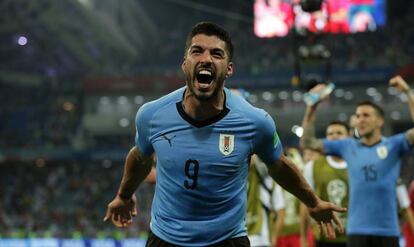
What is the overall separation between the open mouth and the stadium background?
2471 centimetres

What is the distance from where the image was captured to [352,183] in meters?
5.67

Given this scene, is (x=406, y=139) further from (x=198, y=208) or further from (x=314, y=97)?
(x=198, y=208)

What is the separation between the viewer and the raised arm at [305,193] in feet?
10.8

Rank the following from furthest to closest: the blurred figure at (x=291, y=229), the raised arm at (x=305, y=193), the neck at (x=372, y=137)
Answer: the blurred figure at (x=291, y=229) < the neck at (x=372, y=137) < the raised arm at (x=305, y=193)

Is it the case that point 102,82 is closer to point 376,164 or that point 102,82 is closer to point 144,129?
point 376,164

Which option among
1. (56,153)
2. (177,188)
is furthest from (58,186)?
(177,188)

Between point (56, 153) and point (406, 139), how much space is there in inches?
1209

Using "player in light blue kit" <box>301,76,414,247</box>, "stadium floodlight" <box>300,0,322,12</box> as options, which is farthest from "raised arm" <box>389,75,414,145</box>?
"stadium floodlight" <box>300,0,322,12</box>

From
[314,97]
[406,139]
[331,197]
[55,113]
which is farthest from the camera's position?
[55,113]

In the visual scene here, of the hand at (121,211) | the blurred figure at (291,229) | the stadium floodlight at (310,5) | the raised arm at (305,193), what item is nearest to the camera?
the raised arm at (305,193)

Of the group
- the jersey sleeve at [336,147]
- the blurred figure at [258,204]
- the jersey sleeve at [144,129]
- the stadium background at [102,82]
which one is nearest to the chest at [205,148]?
Answer: the jersey sleeve at [144,129]

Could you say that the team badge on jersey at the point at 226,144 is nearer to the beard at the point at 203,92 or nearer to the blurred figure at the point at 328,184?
the beard at the point at 203,92

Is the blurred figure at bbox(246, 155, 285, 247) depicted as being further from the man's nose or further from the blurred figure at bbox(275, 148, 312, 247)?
the man's nose

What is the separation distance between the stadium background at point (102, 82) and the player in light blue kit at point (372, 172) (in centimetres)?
2215
